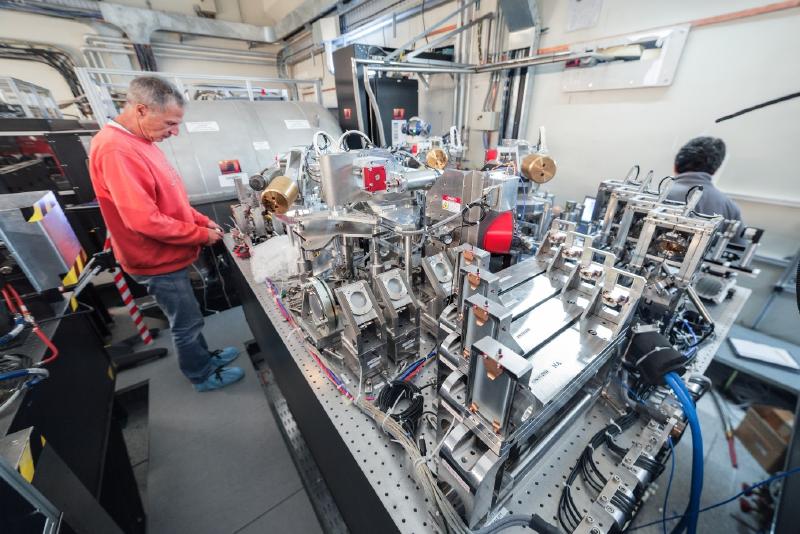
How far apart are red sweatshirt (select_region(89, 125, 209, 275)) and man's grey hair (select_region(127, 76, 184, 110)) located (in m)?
0.18

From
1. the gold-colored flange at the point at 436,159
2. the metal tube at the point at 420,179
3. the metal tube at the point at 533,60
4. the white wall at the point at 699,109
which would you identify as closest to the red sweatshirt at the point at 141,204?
the metal tube at the point at 420,179

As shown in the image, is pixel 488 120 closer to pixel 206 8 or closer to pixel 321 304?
pixel 321 304

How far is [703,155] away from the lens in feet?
6.22

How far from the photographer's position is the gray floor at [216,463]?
1.43 meters

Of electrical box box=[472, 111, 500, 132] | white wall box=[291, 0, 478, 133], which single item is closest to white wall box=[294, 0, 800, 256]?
electrical box box=[472, 111, 500, 132]

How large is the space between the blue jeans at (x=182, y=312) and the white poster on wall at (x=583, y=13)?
13.3 ft

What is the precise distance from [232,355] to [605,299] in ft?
8.39

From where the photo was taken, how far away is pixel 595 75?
9.45ft

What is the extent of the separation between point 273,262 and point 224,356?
106 centimetres

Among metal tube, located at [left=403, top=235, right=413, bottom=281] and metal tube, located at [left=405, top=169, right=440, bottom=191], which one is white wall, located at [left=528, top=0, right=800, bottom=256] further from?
metal tube, located at [left=403, top=235, right=413, bottom=281]

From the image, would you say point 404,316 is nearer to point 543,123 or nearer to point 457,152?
point 457,152

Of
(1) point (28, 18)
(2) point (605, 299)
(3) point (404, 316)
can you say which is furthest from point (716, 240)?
(1) point (28, 18)

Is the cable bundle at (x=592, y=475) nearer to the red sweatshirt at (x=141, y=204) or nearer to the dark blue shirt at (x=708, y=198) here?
the dark blue shirt at (x=708, y=198)

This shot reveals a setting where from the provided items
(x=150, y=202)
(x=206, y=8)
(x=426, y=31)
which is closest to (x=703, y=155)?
(x=426, y=31)
